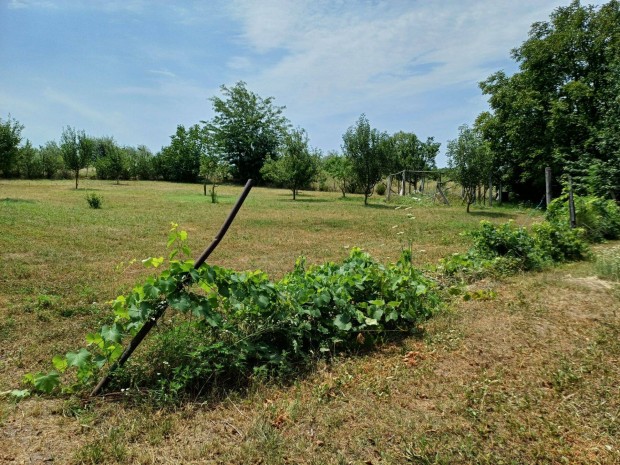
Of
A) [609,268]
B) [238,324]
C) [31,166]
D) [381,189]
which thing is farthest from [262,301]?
[31,166]

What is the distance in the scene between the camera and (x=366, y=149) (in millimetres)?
23656

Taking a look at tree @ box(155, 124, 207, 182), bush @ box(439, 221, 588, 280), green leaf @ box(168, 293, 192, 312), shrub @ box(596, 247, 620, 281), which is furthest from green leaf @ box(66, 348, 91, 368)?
tree @ box(155, 124, 207, 182)

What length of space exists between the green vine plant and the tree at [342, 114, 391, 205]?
20502 millimetres

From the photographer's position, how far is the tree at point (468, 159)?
1919cm

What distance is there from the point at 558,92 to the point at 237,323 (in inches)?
929

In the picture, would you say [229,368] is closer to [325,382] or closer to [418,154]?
[325,382]

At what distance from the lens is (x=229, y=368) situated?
2.99 m

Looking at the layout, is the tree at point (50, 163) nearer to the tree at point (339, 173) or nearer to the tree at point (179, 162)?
the tree at point (179, 162)

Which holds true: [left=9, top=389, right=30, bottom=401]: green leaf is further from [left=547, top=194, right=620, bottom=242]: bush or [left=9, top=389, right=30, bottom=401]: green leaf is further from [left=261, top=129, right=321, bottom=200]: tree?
[left=261, top=129, right=321, bottom=200]: tree

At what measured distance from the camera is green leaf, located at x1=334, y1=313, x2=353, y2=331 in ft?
10.9

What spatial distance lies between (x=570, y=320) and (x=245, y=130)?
2157 inches

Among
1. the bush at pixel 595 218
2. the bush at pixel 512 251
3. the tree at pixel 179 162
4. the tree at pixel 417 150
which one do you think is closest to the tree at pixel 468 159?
the bush at pixel 595 218

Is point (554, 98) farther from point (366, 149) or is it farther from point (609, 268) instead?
point (609, 268)

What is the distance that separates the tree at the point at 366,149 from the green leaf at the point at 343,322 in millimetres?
21160
